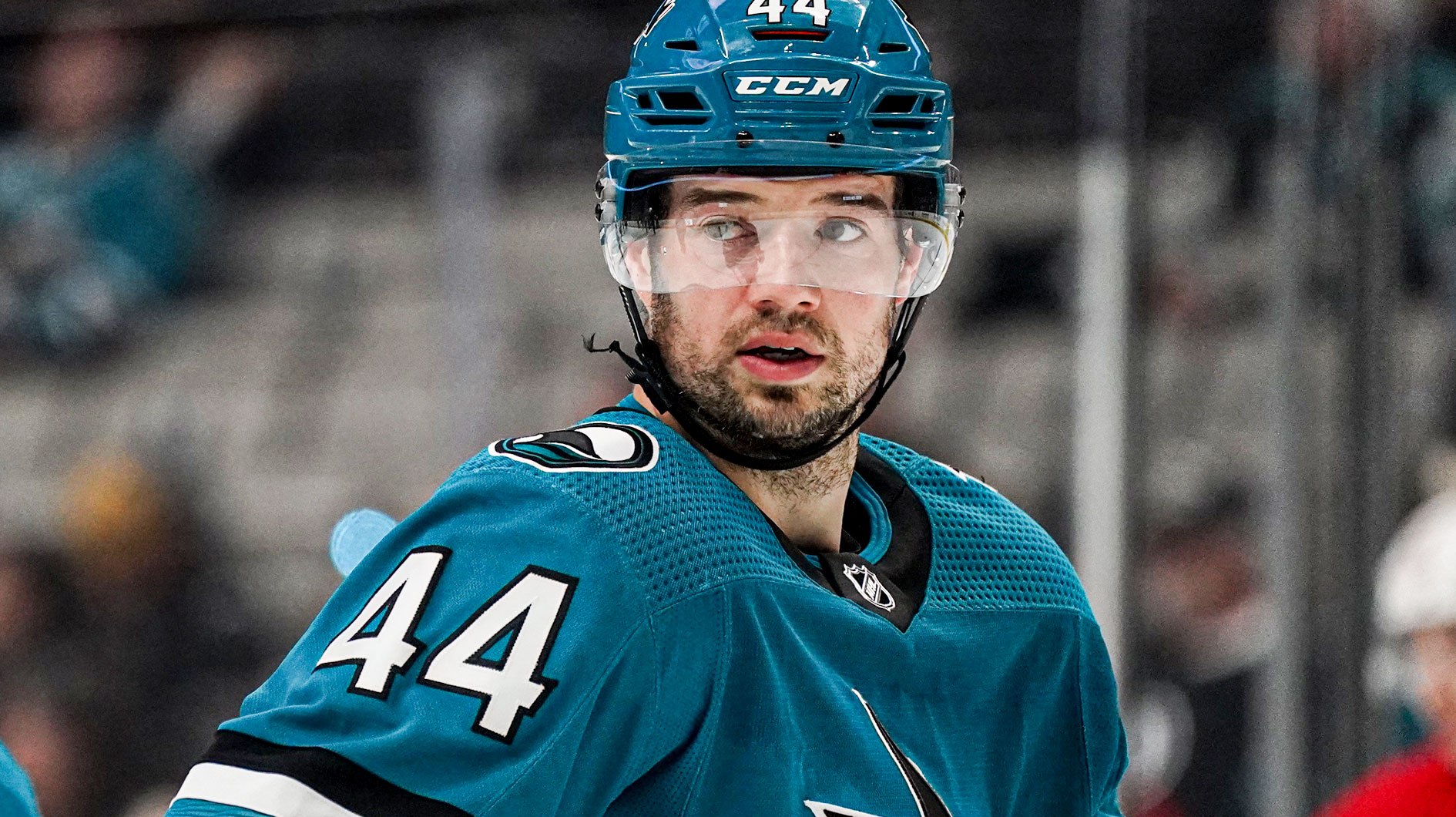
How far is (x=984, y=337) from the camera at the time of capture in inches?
134

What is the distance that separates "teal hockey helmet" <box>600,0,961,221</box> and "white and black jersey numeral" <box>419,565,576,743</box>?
0.43 meters

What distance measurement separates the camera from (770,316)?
5.07ft

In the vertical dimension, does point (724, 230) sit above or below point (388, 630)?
above

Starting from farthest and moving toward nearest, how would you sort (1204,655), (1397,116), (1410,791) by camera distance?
(1204,655)
(1397,116)
(1410,791)

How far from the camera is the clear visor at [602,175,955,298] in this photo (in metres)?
1.55

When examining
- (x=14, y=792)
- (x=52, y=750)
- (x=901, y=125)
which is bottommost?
(x=52, y=750)

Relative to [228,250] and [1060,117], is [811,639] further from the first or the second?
[228,250]

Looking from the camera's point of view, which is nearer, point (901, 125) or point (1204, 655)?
point (901, 125)

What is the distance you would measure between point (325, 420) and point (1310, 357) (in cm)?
193

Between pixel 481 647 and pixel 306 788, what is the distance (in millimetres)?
155

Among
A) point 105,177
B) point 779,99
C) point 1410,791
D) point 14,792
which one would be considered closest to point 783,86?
point 779,99

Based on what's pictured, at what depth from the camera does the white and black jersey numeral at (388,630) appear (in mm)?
1294

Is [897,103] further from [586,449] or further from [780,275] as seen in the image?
[586,449]

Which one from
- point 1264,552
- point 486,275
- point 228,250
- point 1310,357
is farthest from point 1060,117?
point 228,250
